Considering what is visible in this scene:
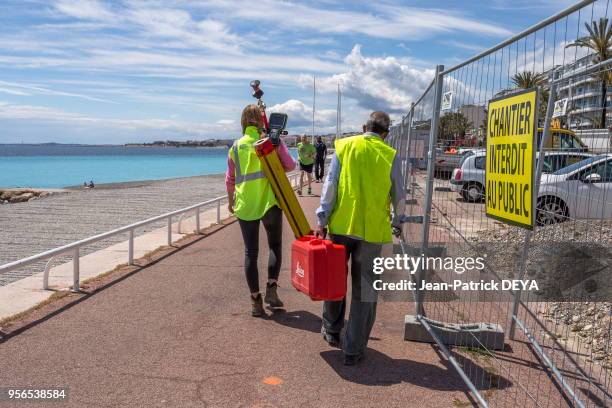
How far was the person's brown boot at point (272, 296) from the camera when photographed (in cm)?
591

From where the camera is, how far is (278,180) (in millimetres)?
5461

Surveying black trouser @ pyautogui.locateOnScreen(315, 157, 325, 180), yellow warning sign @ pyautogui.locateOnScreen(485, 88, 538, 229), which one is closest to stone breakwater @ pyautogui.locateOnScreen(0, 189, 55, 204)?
black trouser @ pyautogui.locateOnScreen(315, 157, 325, 180)

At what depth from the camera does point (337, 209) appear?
14.9 feet

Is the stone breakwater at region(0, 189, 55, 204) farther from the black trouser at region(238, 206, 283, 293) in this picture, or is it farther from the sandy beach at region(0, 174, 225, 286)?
the black trouser at region(238, 206, 283, 293)

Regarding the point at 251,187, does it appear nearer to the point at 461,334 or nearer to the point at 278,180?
the point at 278,180

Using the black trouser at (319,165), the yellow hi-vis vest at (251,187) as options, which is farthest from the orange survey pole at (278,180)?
the black trouser at (319,165)

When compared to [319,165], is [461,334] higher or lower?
lower

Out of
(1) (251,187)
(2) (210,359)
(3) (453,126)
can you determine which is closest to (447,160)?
(3) (453,126)

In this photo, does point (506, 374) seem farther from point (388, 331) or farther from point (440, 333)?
point (388, 331)

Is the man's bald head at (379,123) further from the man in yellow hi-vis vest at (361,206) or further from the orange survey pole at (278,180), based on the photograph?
the orange survey pole at (278,180)

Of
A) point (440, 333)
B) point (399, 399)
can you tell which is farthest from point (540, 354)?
point (399, 399)

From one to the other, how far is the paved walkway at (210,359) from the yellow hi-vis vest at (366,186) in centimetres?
110

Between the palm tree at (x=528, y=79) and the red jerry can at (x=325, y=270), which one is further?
the red jerry can at (x=325, y=270)

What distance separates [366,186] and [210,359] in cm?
188
